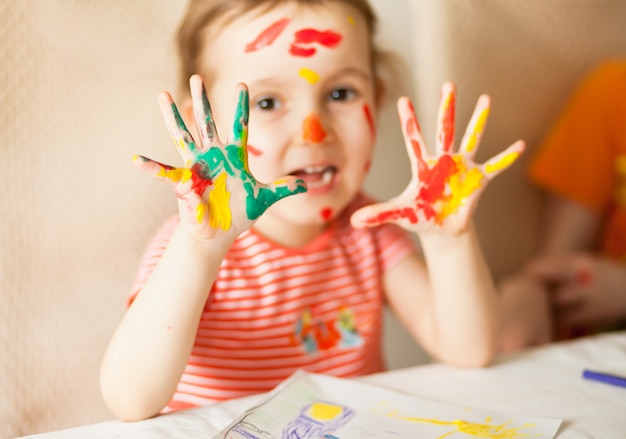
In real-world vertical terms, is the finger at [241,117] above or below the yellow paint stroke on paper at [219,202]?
above

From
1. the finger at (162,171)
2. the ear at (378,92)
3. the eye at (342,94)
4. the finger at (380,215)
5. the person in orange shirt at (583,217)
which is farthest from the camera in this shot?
the person in orange shirt at (583,217)

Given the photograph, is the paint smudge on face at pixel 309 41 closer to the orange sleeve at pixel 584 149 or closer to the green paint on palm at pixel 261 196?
the green paint on palm at pixel 261 196

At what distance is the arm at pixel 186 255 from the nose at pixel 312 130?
0.12 metres

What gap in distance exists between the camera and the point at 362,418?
2.13 feet

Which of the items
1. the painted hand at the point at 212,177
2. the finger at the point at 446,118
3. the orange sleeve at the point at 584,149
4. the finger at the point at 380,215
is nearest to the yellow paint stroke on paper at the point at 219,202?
the painted hand at the point at 212,177

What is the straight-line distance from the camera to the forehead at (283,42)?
769 mm

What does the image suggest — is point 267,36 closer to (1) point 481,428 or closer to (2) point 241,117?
(2) point 241,117

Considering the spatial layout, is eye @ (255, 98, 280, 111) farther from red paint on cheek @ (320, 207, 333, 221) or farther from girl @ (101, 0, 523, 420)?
red paint on cheek @ (320, 207, 333, 221)

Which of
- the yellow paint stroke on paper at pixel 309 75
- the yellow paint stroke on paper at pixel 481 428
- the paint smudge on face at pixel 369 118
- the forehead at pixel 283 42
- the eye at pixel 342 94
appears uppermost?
the forehead at pixel 283 42

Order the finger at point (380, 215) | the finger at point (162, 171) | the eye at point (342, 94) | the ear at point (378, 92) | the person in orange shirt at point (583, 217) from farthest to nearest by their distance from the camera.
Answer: the person in orange shirt at point (583, 217), the ear at point (378, 92), the eye at point (342, 94), the finger at point (380, 215), the finger at point (162, 171)

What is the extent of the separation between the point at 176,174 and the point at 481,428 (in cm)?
39

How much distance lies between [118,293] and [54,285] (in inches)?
3.3

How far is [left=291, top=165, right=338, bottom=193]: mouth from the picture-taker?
80 cm

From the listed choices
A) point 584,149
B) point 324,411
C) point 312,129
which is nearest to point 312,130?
point 312,129
